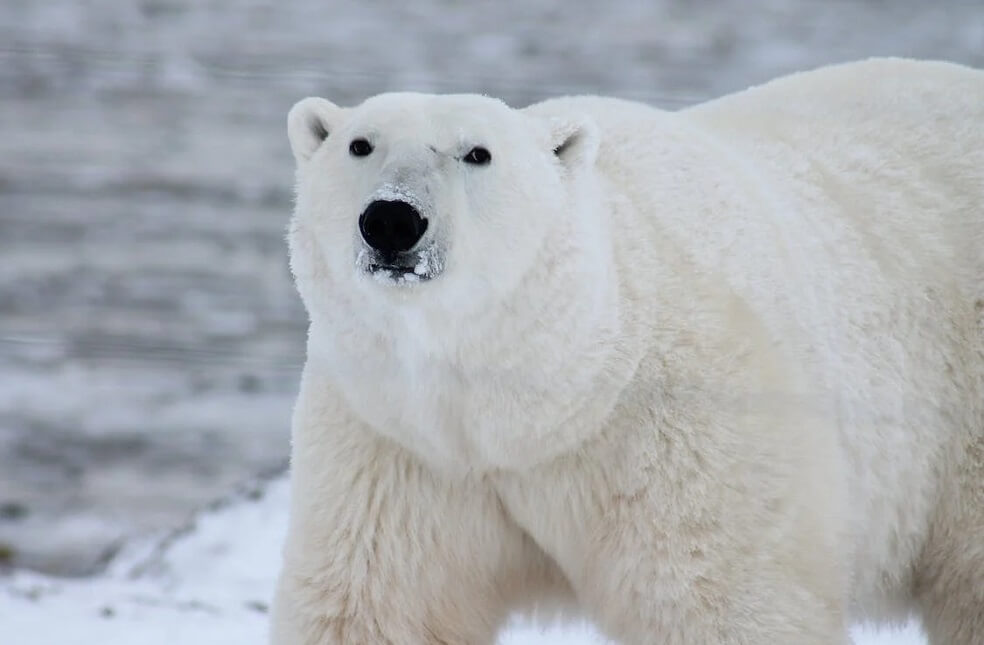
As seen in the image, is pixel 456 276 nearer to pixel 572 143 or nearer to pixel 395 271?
pixel 395 271

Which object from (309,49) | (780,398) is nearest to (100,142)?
(309,49)

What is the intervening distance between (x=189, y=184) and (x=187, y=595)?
4456mm

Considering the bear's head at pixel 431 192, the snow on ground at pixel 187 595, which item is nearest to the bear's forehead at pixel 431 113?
the bear's head at pixel 431 192

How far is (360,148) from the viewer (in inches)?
97.2

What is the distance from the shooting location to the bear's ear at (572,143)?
2.62 meters

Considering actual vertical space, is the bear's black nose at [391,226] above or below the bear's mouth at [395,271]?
above

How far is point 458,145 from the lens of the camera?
2.43m

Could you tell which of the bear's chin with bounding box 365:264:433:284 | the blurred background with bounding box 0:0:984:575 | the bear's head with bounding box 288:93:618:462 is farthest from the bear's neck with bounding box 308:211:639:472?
the blurred background with bounding box 0:0:984:575

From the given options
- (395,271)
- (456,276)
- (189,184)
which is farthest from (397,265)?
(189,184)

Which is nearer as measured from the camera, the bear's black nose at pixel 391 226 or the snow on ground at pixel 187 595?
the bear's black nose at pixel 391 226

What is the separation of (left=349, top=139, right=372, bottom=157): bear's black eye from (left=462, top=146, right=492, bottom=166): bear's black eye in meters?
0.18

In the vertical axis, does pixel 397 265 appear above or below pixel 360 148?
below

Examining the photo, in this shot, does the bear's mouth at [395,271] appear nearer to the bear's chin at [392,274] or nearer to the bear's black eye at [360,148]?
the bear's chin at [392,274]

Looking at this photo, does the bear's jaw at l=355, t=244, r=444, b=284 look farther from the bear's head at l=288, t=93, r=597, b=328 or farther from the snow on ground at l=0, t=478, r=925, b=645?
the snow on ground at l=0, t=478, r=925, b=645
